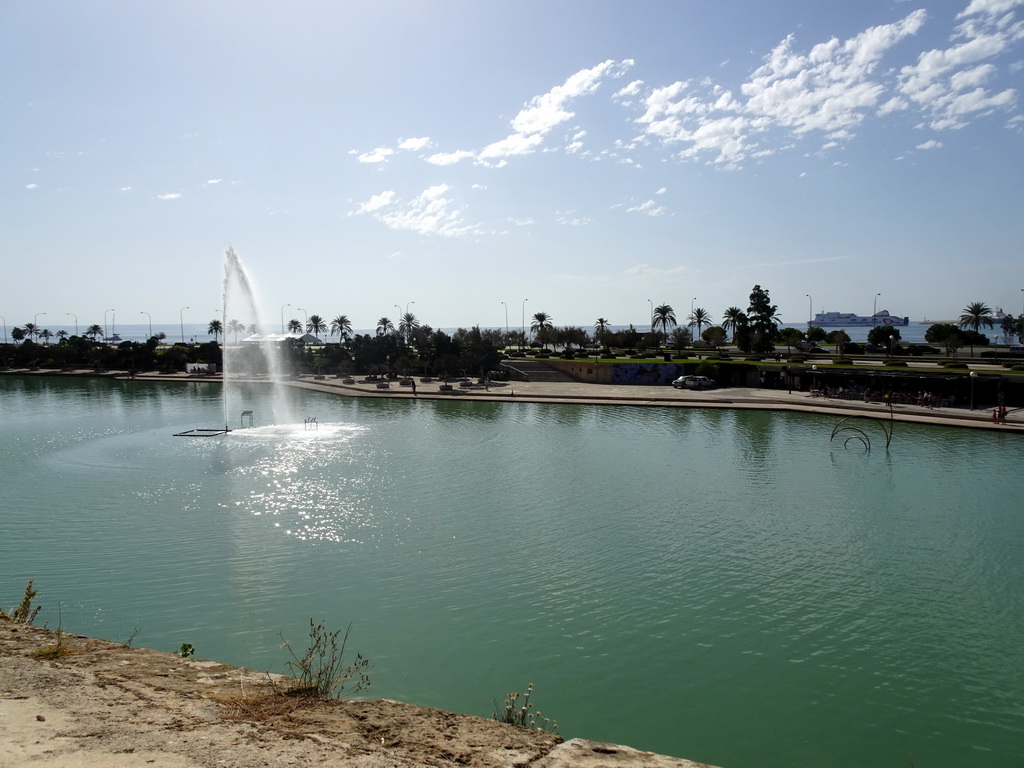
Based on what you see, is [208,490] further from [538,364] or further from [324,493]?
[538,364]

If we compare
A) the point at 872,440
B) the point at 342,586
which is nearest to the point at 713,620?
the point at 342,586

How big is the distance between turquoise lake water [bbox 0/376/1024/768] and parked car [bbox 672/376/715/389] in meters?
26.2

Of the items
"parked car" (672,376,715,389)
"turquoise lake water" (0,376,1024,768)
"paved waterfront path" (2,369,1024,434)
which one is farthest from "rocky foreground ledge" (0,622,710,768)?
"parked car" (672,376,715,389)

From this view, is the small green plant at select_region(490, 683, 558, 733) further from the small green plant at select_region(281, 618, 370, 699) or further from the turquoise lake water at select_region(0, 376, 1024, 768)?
the small green plant at select_region(281, 618, 370, 699)

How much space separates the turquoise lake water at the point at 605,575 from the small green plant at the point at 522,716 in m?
0.46

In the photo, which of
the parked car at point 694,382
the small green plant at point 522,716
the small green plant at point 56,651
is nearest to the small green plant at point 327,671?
the small green plant at point 522,716

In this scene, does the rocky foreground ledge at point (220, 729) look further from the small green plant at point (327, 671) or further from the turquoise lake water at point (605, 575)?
the turquoise lake water at point (605, 575)

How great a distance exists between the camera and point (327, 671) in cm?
1155

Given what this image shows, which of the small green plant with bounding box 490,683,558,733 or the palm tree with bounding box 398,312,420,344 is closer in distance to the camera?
the small green plant with bounding box 490,683,558,733

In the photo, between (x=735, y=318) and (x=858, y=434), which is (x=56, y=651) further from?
(x=735, y=318)

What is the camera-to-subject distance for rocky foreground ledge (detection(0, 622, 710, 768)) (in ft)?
26.1

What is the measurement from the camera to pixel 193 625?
52.1 ft

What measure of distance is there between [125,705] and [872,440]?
4015cm

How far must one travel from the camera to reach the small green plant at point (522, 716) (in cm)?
1016
